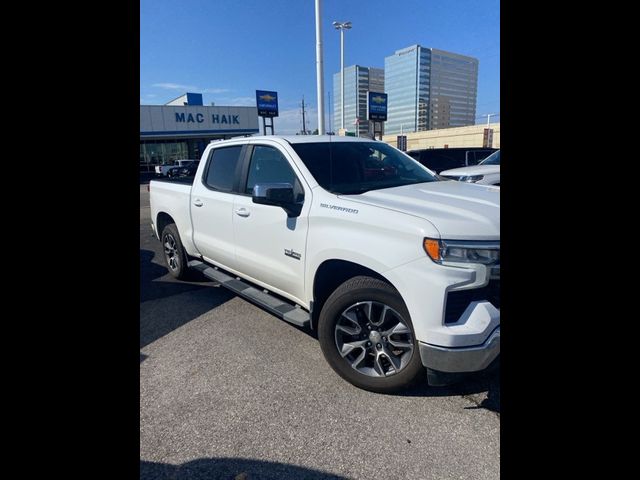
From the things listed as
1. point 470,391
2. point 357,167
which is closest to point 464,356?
point 470,391

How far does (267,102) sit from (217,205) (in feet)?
87.2

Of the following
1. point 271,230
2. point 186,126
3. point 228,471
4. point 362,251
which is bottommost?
point 228,471

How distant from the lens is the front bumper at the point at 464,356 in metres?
2.38

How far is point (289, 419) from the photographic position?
2652mm

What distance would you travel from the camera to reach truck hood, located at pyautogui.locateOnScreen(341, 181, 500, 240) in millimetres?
2480

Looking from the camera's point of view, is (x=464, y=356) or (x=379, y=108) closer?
(x=464, y=356)

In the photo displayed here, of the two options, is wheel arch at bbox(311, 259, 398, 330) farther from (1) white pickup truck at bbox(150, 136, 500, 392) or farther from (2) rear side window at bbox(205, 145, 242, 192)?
(2) rear side window at bbox(205, 145, 242, 192)

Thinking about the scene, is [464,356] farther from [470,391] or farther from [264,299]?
[264,299]

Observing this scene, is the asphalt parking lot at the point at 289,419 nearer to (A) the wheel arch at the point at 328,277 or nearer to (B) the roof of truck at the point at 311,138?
(A) the wheel arch at the point at 328,277
